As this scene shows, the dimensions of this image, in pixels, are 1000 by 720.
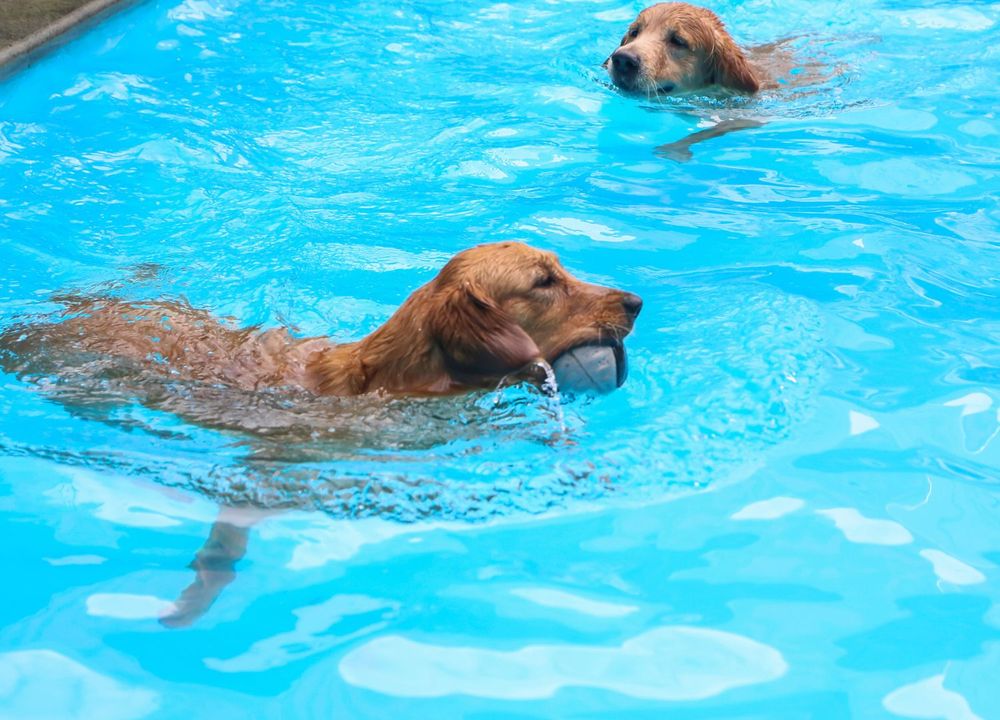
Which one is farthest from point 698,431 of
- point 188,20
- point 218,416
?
point 188,20

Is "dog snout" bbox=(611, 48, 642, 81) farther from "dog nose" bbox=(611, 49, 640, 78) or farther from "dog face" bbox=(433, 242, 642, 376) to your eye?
"dog face" bbox=(433, 242, 642, 376)

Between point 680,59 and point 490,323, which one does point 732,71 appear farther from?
point 490,323

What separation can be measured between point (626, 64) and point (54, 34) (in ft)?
15.5

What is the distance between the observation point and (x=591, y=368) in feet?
14.7

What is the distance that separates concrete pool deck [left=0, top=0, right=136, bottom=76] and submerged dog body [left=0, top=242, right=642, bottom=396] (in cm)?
478

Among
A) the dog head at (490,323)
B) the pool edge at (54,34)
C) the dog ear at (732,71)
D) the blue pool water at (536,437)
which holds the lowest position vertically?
the blue pool water at (536,437)

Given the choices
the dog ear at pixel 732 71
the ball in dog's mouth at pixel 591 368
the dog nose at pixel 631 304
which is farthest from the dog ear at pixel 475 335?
the dog ear at pixel 732 71

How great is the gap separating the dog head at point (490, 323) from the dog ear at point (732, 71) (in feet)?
14.4

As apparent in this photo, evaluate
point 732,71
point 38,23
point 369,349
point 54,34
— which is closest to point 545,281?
point 369,349

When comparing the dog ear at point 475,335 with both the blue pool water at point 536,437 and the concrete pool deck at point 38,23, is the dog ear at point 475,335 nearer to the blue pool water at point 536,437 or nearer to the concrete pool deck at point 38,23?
the blue pool water at point 536,437

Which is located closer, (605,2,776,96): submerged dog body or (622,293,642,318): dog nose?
(622,293,642,318): dog nose

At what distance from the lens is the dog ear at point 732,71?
27.8 ft

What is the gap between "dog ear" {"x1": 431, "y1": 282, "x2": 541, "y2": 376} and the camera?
4.34 metres

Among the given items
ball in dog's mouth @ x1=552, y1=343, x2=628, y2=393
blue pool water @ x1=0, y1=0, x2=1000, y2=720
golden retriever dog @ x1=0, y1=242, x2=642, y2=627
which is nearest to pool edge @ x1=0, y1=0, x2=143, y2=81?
blue pool water @ x1=0, y1=0, x2=1000, y2=720
